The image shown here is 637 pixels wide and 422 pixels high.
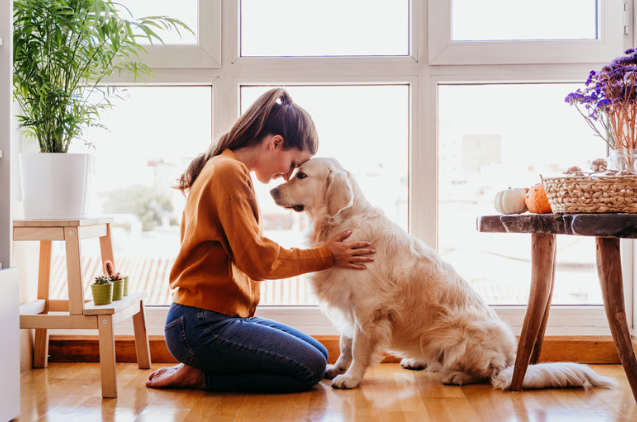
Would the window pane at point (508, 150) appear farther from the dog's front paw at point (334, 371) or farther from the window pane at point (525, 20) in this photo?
the dog's front paw at point (334, 371)

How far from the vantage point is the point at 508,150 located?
8.95ft

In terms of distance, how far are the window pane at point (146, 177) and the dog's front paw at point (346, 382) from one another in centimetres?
110

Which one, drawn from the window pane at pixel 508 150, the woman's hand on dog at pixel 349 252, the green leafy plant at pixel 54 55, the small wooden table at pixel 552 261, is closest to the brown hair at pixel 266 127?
the woman's hand on dog at pixel 349 252

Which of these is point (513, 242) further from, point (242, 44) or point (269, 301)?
point (242, 44)

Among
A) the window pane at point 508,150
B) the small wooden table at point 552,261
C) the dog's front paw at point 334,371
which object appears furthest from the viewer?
the window pane at point 508,150

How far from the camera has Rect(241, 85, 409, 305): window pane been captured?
108 inches

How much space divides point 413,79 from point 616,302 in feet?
4.68

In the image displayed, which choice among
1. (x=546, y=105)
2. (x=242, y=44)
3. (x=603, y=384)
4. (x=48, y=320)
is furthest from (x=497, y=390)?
(x=242, y=44)

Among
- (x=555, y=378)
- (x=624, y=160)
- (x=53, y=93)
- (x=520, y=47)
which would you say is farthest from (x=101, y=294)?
(x=520, y=47)

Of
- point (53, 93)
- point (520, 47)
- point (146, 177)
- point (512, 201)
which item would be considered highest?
point (520, 47)

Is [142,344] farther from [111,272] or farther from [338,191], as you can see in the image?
[338,191]

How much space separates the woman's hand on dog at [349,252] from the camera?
82.7 inches

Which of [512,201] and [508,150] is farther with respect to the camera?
[508,150]

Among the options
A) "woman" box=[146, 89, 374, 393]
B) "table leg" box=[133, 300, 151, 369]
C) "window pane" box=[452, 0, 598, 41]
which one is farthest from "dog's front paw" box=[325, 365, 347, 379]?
"window pane" box=[452, 0, 598, 41]
